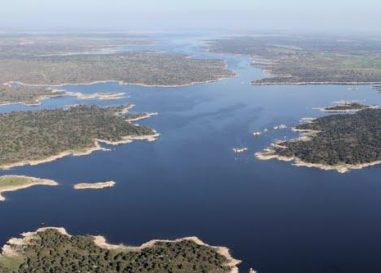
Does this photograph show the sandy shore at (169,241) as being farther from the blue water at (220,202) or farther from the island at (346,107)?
the island at (346,107)

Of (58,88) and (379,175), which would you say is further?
(58,88)

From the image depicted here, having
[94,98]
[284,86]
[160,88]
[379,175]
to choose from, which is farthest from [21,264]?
[284,86]

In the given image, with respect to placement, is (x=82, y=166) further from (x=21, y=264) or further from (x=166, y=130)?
(x=21, y=264)

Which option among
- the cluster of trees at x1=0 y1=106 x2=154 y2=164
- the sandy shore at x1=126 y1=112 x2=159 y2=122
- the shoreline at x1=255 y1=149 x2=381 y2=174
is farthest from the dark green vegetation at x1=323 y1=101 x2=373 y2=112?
the cluster of trees at x1=0 y1=106 x2=154 y2=164

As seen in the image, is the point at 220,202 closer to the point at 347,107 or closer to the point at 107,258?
the point at 107,258

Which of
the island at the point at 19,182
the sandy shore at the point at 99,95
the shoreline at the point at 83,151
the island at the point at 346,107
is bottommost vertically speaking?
the island at the point at 19,182

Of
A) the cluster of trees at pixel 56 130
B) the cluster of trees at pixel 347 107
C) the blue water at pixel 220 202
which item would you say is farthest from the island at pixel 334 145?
the cluster of trees at pixel 56 130

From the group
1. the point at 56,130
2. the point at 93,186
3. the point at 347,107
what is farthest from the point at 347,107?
the point at 93,186
